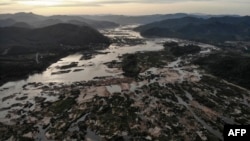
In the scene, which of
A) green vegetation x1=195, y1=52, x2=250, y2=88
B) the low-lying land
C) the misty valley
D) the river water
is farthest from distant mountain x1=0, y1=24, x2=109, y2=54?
green vegetation x1=195, y1=52, x2=250, y2=88

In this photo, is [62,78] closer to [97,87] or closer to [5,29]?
[97,87]

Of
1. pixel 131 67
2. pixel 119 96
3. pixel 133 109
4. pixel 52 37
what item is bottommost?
pixel 133 109

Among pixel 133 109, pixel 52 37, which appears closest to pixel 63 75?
pixel 133 109

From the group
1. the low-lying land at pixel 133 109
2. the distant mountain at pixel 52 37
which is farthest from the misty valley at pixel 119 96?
the distant mountain at pixel 52 37

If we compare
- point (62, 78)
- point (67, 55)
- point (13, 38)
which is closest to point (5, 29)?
point (13, 38)

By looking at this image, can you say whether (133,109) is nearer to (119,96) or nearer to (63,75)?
(119,96)

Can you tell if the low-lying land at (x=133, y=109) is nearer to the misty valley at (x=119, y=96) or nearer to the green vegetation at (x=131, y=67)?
the misty valley at (x=119, y=96)

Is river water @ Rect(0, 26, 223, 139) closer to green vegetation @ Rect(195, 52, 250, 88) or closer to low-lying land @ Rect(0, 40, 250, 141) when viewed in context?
low-lying land @ Rect(0, 40, 250, 141)

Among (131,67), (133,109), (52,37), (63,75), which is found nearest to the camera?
(133,109)
